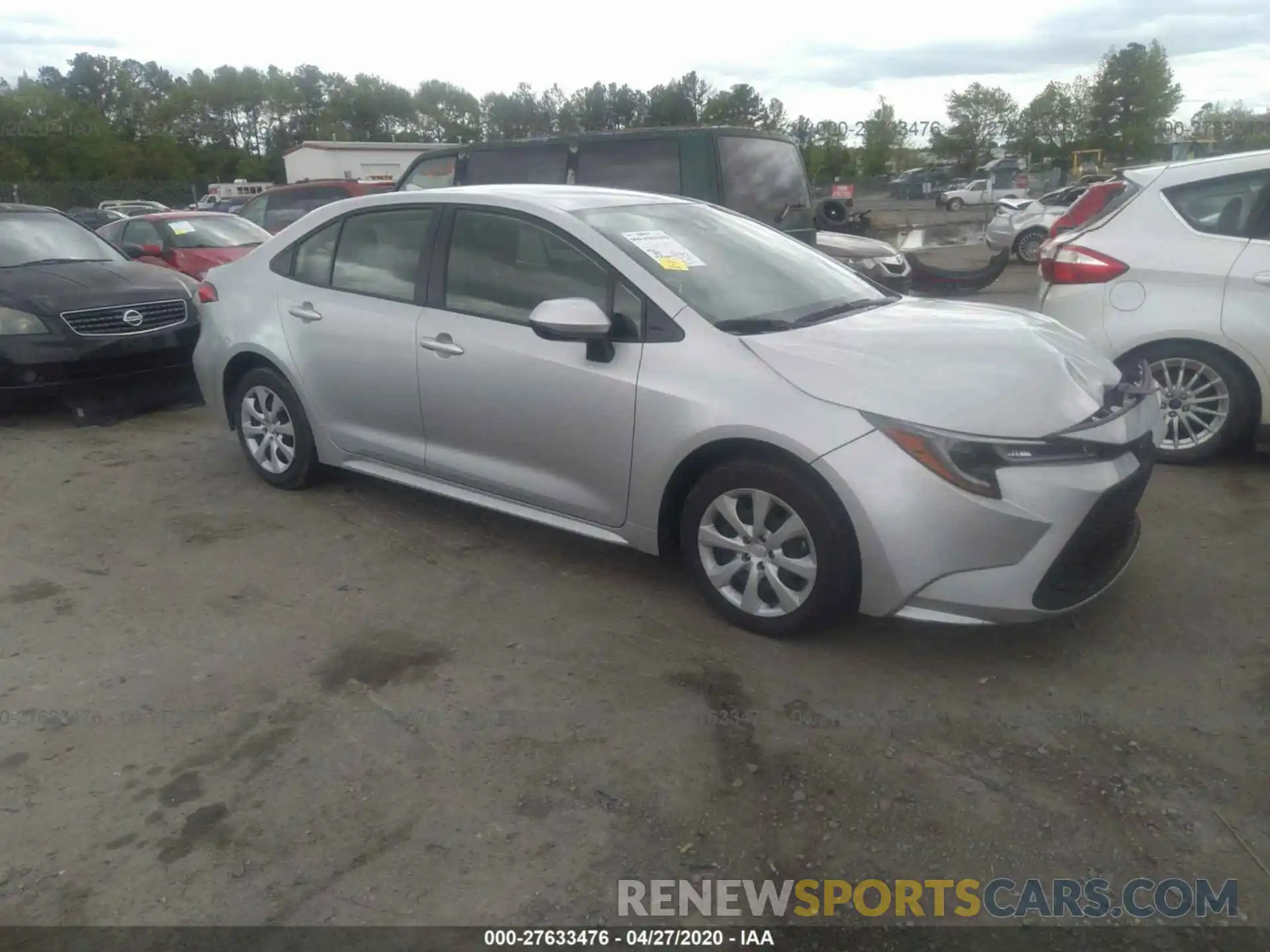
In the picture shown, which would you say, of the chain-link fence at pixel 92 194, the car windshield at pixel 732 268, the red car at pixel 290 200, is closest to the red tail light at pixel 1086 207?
the car windshield at pixel 732 268

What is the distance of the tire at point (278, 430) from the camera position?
540cm

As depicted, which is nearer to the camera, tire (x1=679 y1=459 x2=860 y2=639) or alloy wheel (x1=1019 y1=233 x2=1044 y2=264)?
tire (x1=679 y1=459 x2=860 y2=639)

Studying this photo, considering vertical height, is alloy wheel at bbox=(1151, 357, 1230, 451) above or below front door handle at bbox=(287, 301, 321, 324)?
below

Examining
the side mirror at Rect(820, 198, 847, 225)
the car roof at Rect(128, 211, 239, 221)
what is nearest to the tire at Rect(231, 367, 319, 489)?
the car roof at Rect(128, 211, 239, 221)

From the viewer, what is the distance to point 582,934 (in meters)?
2.46

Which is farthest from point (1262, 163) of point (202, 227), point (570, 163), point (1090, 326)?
point (202, 227)

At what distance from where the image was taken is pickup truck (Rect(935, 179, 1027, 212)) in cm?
4266

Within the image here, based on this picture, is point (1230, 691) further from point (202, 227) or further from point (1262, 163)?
point (202, 227)

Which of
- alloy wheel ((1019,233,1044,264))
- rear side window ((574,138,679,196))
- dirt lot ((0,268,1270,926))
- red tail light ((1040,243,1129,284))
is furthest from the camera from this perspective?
alloy wheel ((1019,233,1044,264))

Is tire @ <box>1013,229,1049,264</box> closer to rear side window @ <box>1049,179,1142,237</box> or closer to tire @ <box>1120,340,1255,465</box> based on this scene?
rear side window @ <box>1049,179,1142,237</box>

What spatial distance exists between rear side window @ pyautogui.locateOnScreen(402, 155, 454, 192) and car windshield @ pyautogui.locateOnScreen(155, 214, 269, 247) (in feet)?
7.42

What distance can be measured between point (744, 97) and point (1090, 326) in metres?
57.4

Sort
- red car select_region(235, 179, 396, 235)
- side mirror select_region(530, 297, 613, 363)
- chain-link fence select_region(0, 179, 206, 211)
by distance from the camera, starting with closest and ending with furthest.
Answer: side mirror select_region(530, 297, 613, 363), red car select_region(235, 179, 396, 235), chain-link fence select_region(0, 179, 206, 211)

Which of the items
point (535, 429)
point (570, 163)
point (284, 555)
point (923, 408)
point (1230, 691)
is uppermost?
point (570, 163)
